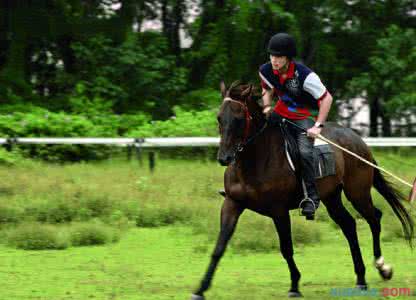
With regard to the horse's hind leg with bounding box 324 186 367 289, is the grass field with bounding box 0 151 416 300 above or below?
below

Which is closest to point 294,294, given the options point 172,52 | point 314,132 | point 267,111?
point 314,132

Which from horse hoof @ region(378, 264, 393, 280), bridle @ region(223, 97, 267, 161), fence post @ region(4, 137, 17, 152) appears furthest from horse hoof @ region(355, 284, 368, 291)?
fence post @ region(4, 137, 17, 152)

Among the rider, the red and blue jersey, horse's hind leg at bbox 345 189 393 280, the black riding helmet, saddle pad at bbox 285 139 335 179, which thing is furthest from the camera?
horse's hind leg at bbox 345 189 393 280

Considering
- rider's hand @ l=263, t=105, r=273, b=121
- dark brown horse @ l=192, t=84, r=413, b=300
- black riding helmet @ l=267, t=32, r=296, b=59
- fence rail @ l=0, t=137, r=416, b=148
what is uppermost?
black riding helmet @ l=267, t=32, r=296, b=59

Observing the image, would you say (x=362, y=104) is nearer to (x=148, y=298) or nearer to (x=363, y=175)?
A: (x=363, y=175)

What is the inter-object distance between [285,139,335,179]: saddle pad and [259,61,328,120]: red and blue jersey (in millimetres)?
346

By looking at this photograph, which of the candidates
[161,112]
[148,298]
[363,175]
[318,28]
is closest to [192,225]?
[363,175]

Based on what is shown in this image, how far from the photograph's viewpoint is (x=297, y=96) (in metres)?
8.95

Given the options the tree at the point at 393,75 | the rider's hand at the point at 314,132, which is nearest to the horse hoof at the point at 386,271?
the rider's hand at the point at 314,132

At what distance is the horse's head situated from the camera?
26.2 ft

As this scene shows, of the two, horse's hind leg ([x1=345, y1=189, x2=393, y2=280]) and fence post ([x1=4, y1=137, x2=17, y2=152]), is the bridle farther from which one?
fence post ([x1=4, y1=137, x2=17, y2=152])

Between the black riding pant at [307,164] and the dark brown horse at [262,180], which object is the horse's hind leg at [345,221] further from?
the black riding pant at [307,164]

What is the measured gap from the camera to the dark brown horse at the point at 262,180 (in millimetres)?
8133

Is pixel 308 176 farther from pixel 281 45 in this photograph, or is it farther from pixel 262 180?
pixel 281 45
